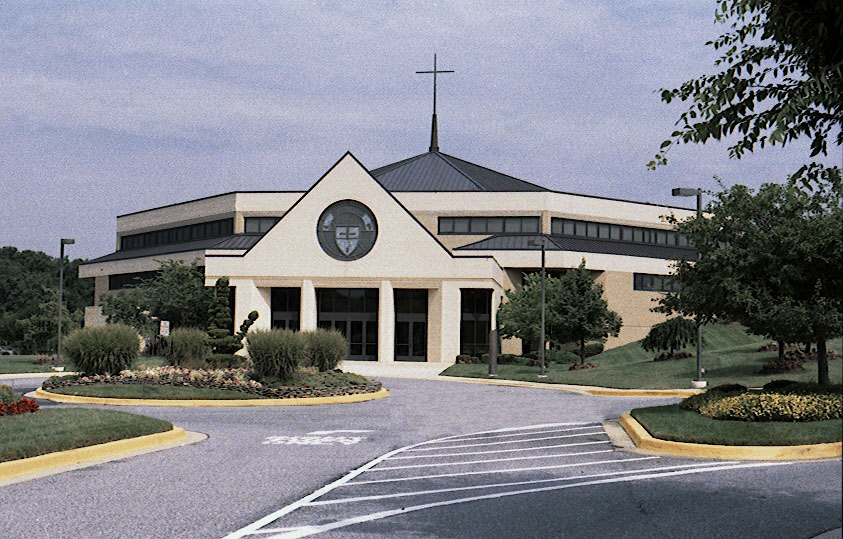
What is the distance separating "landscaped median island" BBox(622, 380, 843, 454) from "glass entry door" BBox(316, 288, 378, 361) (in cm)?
4158

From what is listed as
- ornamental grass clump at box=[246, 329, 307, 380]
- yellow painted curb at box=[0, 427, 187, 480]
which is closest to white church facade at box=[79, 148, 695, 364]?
ornamental grass clump at box=[246, 329, 307, 380]

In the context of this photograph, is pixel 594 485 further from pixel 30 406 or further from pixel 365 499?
pixel 30 406

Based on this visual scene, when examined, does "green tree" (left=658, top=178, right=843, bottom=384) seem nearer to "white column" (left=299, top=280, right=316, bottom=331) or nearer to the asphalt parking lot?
the asphalt parking lot

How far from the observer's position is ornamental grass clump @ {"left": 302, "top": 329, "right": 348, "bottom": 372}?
3216 cm

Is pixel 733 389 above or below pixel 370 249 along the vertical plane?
below

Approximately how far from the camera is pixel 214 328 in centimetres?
3231

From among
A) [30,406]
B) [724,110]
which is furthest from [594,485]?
[30,406]

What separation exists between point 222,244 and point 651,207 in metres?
34.0

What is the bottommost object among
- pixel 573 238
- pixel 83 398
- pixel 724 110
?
pixel 83 398

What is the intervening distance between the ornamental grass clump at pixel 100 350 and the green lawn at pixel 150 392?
1.90 meters

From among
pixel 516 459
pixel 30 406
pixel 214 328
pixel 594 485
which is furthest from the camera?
pixel 214 328

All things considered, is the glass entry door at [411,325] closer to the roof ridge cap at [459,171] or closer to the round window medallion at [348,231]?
the round window medallion at [348,231]

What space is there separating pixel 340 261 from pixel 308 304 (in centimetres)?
338

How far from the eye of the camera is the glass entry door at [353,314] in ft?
190
